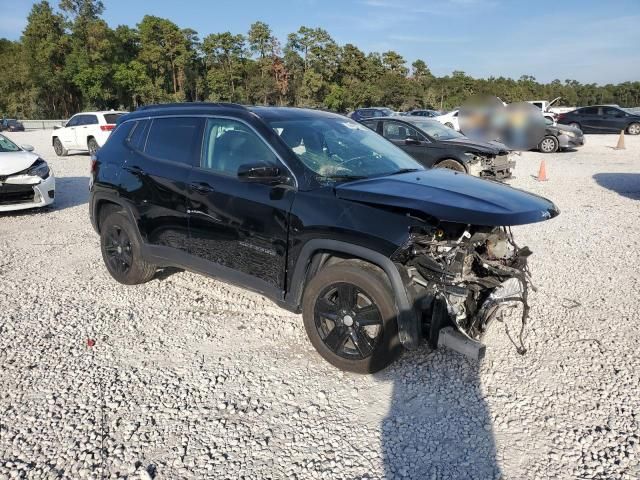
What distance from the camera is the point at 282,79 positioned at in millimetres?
60094

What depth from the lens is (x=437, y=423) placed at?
122 inches

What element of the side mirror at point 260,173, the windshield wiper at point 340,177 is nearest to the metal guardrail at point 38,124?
the side mirror at point 260,173

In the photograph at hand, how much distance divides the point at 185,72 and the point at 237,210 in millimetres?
62500

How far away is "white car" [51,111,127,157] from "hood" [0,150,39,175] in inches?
330

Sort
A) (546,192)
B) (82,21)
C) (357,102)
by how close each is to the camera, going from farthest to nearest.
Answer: (357,102)
(82,21)
(546,192)

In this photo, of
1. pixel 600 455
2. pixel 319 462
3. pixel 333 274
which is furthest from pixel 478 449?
pixel 333 274

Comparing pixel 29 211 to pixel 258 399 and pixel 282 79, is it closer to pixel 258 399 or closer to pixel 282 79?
pixel 258 399

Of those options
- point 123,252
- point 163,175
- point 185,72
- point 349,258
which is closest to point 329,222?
point 349,258

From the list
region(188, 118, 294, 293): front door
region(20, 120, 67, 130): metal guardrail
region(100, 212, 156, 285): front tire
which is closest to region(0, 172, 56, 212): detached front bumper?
region(100, 212, 156, 285): front tire

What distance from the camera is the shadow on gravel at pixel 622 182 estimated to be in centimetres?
1059

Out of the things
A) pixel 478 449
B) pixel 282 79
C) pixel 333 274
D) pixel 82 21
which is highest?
pixel 82 21

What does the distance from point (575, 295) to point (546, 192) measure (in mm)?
6208

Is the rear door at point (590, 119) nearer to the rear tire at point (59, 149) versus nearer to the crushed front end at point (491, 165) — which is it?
the crushed front end at point (491, 165)

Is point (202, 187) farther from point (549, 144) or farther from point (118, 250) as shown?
point (549, 144)
